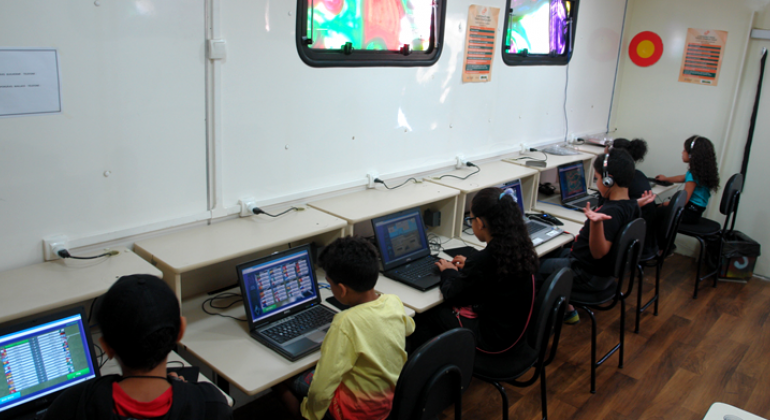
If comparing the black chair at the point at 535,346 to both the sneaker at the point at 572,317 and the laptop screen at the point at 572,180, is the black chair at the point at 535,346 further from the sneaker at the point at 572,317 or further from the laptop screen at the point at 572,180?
the laptop screen at the point at 572,180

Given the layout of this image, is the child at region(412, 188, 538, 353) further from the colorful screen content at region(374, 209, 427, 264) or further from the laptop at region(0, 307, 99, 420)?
the laptop at region(0, 307, 99, 420)

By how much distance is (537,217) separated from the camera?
3.51 metres

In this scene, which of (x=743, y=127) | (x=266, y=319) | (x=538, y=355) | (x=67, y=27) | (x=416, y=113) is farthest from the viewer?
(x=743, y=127)

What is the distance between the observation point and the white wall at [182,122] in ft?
5.85

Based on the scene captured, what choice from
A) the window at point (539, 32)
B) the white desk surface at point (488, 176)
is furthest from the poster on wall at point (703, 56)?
the white desk surface at point (488, 176)

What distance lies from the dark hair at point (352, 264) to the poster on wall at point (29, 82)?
3.39 feet

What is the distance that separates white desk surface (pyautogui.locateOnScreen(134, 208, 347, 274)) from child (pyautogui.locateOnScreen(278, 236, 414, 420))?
408mm

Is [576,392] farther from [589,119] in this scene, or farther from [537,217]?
[589,119]

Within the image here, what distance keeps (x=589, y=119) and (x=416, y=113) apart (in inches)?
92.0

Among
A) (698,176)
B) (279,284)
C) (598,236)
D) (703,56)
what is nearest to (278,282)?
(279,284)

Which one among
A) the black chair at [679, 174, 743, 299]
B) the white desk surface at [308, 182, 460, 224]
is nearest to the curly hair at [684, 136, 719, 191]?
the black chair at [679, 174, 743, 299]

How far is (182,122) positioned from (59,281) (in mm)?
732

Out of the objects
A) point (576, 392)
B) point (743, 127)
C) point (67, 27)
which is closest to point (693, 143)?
point (743, 127)

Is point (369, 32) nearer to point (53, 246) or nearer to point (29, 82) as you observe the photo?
point (29, 82)
